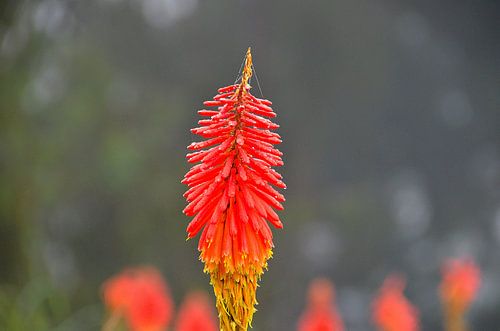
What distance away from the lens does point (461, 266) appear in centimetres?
429

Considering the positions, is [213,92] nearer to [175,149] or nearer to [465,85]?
[175,149]

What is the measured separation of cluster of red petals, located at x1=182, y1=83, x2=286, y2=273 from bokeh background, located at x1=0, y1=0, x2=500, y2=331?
4.52m

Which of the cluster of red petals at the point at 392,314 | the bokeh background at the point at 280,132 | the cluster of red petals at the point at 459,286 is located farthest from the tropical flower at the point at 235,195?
the bokeh background at the point at 280,132

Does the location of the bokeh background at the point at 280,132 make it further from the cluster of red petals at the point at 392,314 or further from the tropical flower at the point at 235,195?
the tropical flower at the point at 235,195

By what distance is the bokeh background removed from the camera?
618 centimetres

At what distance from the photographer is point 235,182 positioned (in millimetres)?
1543

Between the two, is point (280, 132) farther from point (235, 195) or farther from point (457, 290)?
point (235, 195)

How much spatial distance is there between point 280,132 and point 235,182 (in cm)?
470

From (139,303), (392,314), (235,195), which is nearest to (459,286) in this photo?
(392,314)

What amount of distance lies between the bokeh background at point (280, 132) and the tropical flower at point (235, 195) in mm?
4526

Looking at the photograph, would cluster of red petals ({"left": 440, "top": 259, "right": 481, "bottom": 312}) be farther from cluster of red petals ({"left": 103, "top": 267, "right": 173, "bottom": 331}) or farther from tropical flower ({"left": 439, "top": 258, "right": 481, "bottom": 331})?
cluster of red petals ({"left": 103, "top": 267, "right": 173, "bottom": 331})

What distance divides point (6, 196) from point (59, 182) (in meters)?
0.53

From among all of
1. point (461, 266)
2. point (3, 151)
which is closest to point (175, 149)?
point (3, 151)

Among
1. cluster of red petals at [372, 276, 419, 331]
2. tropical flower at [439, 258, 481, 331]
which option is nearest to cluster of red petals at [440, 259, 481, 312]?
tropical flower at [439, 258, 481, 331]
